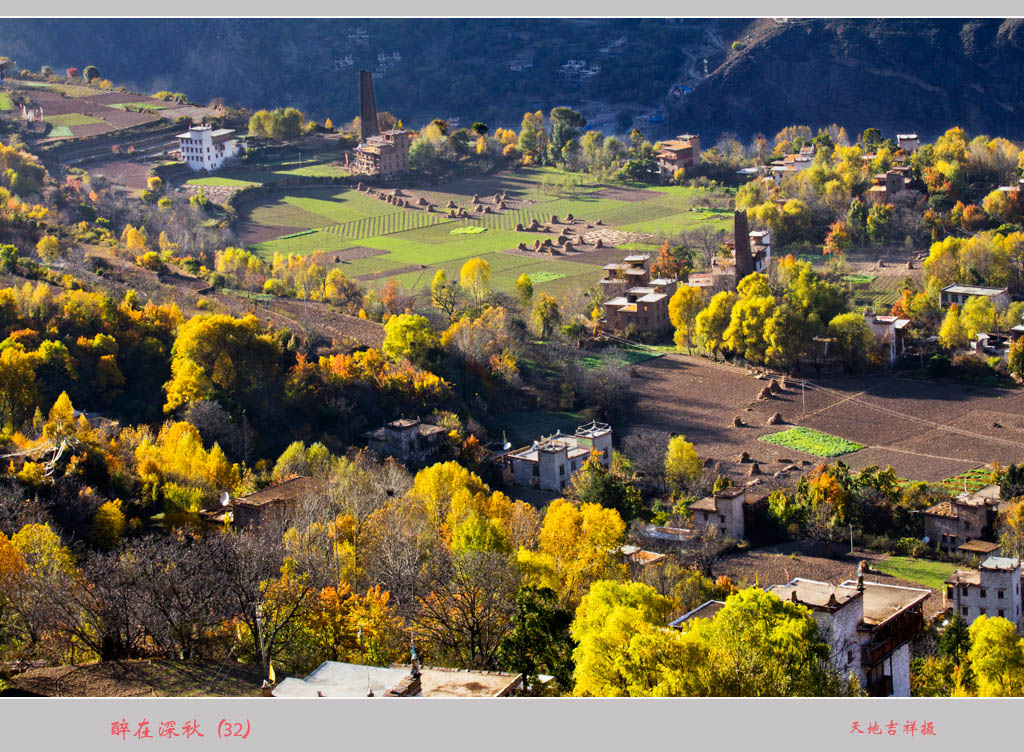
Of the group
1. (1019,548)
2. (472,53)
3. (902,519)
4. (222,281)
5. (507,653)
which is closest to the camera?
(507,653)

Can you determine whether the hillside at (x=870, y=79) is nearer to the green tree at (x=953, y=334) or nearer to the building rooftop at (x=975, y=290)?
the building rooftop at (x=975, y=290)

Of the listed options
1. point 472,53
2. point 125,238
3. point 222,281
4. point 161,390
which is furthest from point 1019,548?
point 472,53

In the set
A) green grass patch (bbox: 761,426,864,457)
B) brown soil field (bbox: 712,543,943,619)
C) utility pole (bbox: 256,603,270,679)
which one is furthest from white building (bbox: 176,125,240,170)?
utility pole (bbox: 256,603,270,679)

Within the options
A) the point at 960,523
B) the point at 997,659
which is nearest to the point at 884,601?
the point at 997,659

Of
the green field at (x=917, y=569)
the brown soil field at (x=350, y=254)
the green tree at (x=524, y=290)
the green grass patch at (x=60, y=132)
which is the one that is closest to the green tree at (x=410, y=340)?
the green tree at (x=524, y=290)

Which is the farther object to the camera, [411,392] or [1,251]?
[1,251]

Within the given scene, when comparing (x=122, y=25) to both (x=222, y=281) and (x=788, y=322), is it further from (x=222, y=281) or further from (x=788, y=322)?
(x=788, y=322)
